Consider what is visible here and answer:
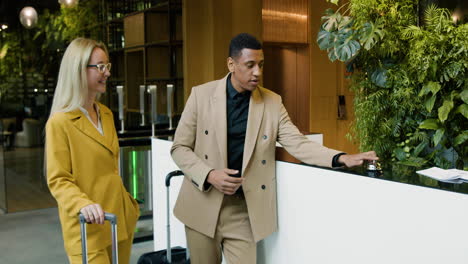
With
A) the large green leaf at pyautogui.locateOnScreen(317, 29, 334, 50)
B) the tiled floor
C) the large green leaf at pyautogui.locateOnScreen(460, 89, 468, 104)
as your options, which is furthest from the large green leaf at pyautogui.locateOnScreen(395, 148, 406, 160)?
the tiled floor

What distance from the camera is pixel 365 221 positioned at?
2.52 meters

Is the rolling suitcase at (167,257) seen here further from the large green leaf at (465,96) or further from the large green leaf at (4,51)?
the large green leaf at (4,51)

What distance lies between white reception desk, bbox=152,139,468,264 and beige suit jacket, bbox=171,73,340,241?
138 mm

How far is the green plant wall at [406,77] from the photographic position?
11.1 ft

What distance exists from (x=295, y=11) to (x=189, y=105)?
679cm

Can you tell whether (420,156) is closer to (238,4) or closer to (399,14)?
(399,14)

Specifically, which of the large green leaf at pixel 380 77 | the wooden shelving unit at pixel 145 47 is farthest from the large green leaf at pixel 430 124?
the wooden shelving unit at pixel 145 47

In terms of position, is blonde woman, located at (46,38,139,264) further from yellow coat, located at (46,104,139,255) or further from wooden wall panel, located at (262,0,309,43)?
wooden wall panel, located at (262,0,309,43)

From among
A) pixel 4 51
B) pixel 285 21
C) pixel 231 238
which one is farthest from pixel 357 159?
pixel 285 21

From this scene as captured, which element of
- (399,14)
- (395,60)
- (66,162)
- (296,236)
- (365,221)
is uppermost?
(399,14)

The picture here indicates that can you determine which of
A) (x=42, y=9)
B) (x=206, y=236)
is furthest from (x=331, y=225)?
(x=42, y=9)

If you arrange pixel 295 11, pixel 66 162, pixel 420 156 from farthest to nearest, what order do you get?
pixel 295 11, pixel 420 156, pixel 66 162

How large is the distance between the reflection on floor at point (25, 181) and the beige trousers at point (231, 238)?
5.34m

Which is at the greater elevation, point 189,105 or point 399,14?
point 399,14
